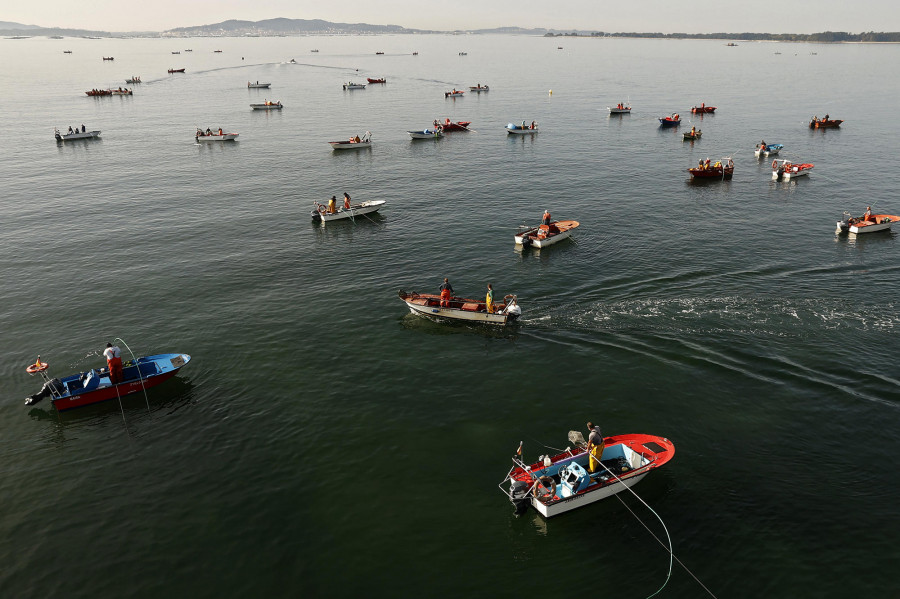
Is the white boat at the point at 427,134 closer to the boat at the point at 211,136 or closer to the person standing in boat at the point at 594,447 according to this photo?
the boat at the point at 211,136

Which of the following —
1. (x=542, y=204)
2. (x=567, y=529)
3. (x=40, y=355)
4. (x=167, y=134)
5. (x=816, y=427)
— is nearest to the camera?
(x=567, y=529)

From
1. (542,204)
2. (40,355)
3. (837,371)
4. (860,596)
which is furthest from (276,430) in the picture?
(542,204)

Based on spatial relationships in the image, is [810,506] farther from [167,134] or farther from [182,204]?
[167,134]

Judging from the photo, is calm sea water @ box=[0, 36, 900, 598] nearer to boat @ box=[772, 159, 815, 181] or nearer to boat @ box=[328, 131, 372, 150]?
boat @ box=[772, 159, 815, 181]

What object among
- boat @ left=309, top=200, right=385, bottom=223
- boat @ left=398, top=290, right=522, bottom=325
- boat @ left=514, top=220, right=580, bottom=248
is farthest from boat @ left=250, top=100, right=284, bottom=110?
boat @ left=398, top=290, right=522, bottom=325

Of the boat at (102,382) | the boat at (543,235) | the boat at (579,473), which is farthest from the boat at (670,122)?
the boat at (102,382)
